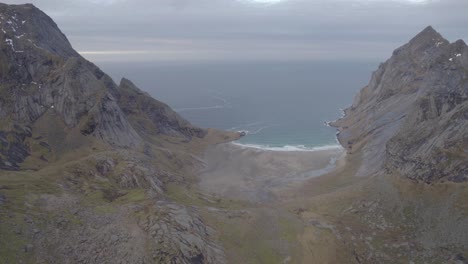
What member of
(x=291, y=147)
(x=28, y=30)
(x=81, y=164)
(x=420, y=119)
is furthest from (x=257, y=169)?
(x=28, y=30)

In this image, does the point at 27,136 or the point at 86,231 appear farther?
the point at 27,136

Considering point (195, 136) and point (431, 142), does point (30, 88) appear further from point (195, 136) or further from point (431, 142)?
point (431, 142)

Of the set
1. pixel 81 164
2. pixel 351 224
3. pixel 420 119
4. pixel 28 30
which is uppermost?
pixel 28 30

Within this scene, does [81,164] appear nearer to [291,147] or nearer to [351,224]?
[351,224]

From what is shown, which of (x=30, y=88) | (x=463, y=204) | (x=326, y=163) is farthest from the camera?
(x=326, y=163)

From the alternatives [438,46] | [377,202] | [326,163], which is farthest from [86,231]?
[438,46]

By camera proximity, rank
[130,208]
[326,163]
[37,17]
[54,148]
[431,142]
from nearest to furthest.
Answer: [130,208], [431,142], [54,148], [326,163], [37,17]

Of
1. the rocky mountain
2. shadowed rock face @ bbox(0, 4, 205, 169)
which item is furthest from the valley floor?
shadowed rock face @ bbox(0, 4, 205, 169)

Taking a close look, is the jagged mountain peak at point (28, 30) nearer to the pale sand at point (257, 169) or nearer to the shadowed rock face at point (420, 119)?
the pale sand at point (257, 169)
